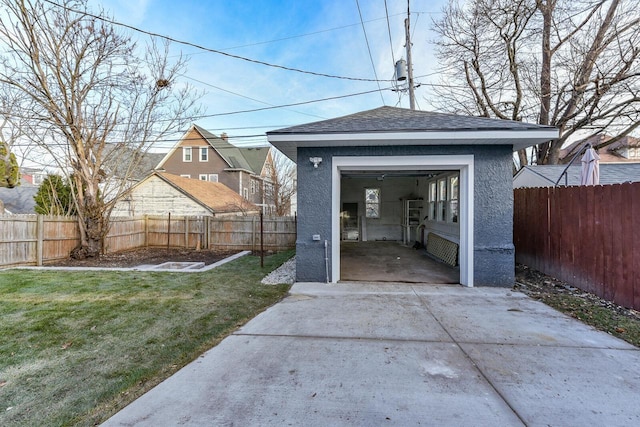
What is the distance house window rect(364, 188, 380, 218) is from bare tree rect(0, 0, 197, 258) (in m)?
7.89

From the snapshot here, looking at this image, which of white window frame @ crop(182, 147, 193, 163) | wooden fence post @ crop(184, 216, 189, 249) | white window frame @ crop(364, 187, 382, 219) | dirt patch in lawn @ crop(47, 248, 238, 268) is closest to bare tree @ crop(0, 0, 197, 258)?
dirt patch in lawn @ crop(47, 248, 238, 268)

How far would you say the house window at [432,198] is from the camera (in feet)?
33.1

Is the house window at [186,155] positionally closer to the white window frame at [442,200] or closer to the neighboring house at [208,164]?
the neighboring house at [208,164]

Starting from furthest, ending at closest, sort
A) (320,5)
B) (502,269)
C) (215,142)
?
(215,142), (320,5), (502,269)

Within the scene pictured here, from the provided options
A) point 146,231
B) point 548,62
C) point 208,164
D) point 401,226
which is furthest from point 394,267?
point 208,164

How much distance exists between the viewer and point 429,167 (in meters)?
6.20

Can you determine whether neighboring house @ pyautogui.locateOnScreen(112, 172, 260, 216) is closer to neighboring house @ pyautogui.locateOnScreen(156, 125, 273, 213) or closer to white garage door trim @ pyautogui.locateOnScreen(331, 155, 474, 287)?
neighboring house @ pyautogui.locateOnScreen(156, 125, 273, 213)

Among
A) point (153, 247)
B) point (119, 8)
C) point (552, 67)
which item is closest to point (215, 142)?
point (153, 247)

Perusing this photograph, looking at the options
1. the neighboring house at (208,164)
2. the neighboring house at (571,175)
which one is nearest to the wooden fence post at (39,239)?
the neighboring house at (571,175)

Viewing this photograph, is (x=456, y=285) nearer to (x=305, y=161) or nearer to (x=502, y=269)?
(x=502, y=269)

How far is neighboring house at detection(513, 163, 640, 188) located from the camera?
8320 mm

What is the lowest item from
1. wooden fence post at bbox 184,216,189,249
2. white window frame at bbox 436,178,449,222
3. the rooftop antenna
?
wooden fence post at bbox 184,216,189,249

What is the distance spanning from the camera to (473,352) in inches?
125

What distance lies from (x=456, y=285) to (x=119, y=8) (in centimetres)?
1157
